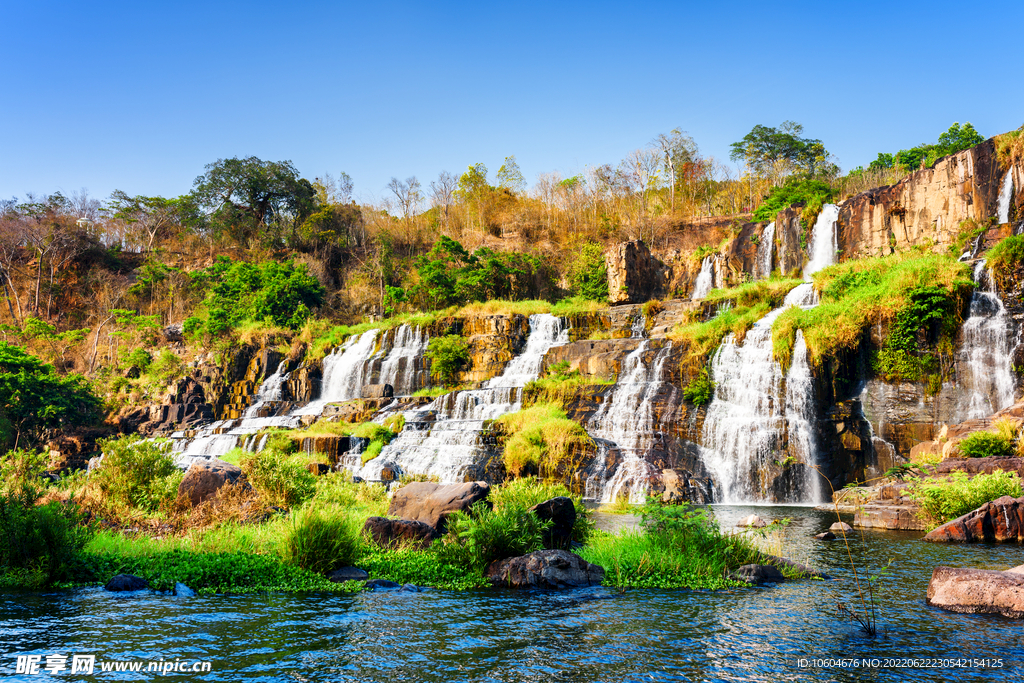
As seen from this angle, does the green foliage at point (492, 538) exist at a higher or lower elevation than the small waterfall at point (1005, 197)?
lower

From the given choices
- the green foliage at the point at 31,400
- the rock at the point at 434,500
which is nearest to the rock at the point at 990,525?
the rock at the point at 434,500

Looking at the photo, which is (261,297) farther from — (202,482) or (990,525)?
(990,525)

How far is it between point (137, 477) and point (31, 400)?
22.2 m

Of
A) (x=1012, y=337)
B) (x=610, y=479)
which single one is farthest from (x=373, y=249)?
(x=1012, y=337)

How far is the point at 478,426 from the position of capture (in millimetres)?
21406

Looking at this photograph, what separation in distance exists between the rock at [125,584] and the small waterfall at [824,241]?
3171 centimetres

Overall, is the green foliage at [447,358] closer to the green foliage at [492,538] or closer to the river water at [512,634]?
the green foliage at [492,538]

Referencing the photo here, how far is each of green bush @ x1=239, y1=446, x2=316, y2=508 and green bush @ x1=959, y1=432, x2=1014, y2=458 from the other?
14362mm

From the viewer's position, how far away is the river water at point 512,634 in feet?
17.1

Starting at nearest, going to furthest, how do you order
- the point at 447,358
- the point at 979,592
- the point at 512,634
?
the point at 512,634
the point at 979,592
the point at 447,358

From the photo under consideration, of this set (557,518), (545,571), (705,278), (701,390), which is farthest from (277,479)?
(705,278)

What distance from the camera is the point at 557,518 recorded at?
9.98 m

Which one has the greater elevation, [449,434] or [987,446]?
[987,446]

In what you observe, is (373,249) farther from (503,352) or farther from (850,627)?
(850,627)
